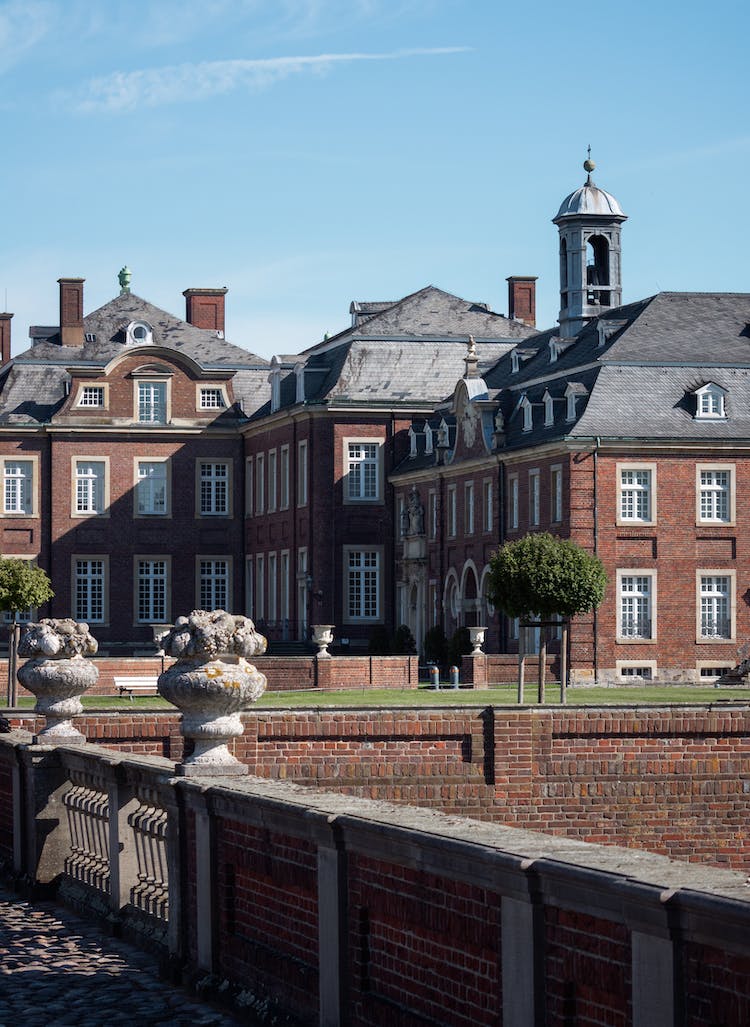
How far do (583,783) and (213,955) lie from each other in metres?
11.1

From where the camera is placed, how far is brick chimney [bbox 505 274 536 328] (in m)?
66.1

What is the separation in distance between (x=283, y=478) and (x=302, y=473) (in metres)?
1.69

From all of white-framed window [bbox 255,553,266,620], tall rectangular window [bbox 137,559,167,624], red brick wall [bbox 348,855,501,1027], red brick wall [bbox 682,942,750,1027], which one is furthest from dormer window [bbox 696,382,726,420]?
red brick wall [bbox 682,942,750,1027]

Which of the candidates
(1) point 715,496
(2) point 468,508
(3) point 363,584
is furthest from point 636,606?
(3) point 363,584

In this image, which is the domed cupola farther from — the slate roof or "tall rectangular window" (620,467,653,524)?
the slate roof

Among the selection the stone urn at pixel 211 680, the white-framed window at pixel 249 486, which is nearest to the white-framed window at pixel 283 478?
the white-framed window at pixel 249 486

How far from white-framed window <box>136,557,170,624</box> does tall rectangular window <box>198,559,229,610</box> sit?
45.3 inches

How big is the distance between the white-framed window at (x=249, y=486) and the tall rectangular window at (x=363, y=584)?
7037 mm

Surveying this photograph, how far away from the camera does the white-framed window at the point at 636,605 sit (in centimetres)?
4456

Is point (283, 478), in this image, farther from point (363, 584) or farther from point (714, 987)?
point (714, 987)

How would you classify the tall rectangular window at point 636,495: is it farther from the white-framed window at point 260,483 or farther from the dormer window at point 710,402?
the white-framed window at point 260,483

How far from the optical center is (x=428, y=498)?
54344mm

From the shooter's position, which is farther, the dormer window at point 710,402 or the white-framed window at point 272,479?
the white-framed window at point 272,479

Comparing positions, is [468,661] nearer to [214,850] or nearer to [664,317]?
[664,317]
